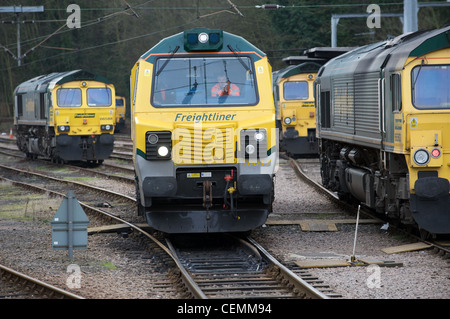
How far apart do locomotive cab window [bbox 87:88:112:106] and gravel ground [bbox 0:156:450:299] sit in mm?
11325

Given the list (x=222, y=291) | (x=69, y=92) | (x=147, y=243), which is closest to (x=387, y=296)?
(x=222, y=291)

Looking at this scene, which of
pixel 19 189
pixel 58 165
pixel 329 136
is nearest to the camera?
pixel 329 136

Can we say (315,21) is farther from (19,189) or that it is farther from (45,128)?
(19,189)

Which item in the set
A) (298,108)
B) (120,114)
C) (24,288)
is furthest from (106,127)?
(120,114)

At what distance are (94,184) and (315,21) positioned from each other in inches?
980

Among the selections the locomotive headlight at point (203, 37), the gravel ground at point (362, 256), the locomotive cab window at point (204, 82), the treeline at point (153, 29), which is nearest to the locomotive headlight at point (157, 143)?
the locomotive cab window at point (204, 82)

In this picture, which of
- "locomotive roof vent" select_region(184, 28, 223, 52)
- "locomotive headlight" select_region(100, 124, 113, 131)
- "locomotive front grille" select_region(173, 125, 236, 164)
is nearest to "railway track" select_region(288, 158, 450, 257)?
→ "locomotive front grille" select_region(173, 125, 236, 164)

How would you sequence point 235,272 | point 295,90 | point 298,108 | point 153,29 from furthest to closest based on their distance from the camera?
point 153,29, point 295,90, point 298,108, point 235,272

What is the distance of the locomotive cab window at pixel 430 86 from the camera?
427 inches

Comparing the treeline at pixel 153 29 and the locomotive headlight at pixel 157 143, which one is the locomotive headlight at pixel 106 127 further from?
the locomotive headlight at pixel 157 143

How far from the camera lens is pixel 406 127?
10.8 metres

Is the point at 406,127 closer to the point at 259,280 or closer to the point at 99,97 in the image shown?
the point at 259,280

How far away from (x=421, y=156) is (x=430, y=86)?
0.98 meters

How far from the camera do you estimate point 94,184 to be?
21.0 m
